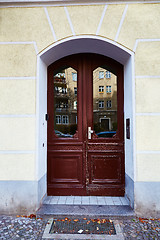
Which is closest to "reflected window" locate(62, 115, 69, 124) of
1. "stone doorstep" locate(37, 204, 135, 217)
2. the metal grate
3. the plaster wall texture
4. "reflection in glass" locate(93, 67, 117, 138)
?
"reflection in glass" locate(93, 67, 117, 138)

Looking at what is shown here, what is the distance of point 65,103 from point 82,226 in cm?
248

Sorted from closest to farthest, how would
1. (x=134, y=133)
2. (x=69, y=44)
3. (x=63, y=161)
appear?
1. (x=134, y=133)
2. (x=69, y=44)
3. (x=63, y=161)

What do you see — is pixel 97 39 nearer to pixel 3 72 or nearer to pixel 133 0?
pixel 133 0

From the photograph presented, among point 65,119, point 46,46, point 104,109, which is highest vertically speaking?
point 46,46

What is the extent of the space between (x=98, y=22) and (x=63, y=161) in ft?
9.76

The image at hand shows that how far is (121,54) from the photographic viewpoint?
3.66 meters

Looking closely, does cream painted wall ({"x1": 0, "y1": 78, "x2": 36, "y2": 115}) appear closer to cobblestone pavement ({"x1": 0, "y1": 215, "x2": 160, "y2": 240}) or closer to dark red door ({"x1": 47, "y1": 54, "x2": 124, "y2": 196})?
dark red door ({"x1": 47, "y1": 54, "x2": 124, "y2": 196})

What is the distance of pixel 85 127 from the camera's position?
4074 mm

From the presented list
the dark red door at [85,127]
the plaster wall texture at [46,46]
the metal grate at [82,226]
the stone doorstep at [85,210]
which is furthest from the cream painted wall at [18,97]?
the metal grate at [82,226]

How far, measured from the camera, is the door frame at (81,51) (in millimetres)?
3467

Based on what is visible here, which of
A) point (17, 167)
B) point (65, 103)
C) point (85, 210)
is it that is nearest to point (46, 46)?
point (65, 103)

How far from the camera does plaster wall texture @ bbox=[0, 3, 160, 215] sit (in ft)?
11.2

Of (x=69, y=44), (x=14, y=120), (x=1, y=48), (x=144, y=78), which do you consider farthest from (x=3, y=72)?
(x=144, y=78)

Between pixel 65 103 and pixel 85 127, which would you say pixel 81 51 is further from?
pixel 85 127
